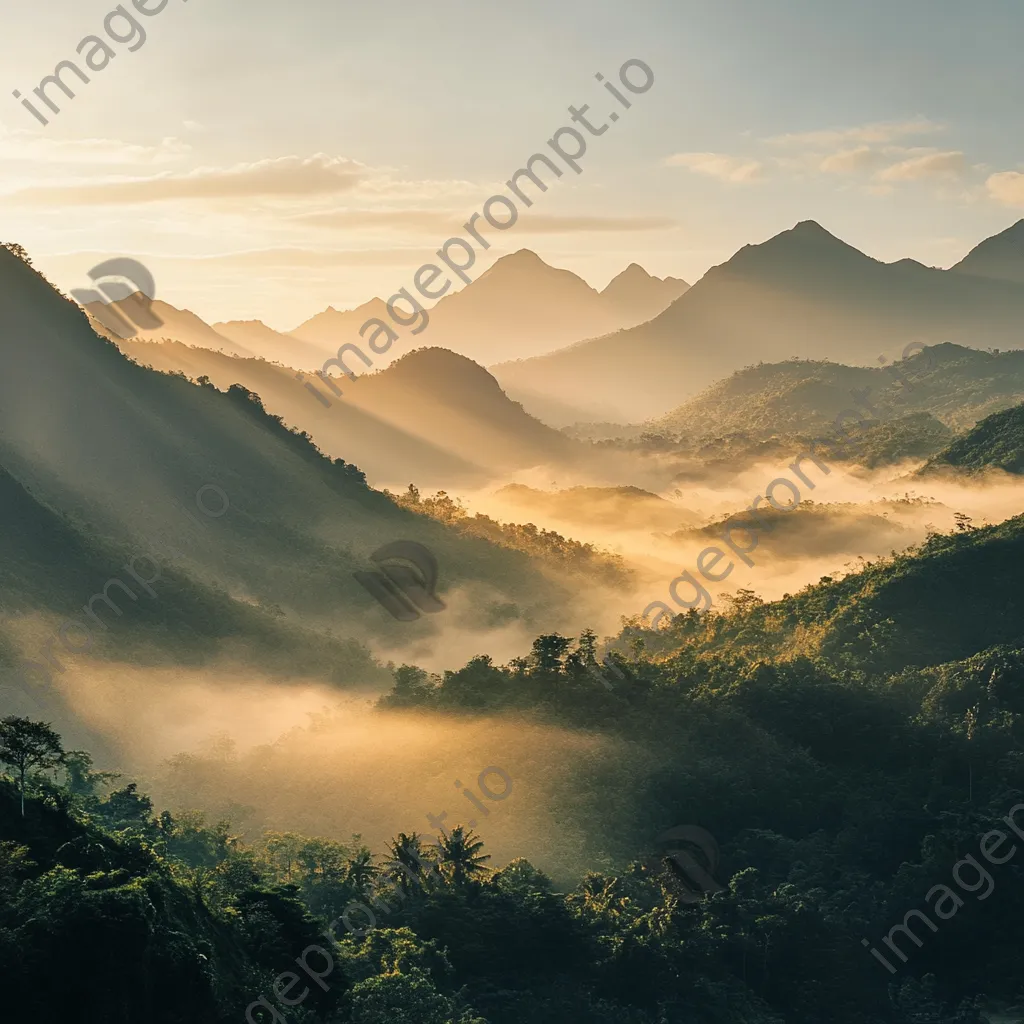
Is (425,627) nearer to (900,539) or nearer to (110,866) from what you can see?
(900,539)

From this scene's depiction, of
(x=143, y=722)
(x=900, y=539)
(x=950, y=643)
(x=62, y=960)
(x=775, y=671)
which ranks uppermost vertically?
(x=900, y=539)

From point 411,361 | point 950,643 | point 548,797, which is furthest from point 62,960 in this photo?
point 411,361

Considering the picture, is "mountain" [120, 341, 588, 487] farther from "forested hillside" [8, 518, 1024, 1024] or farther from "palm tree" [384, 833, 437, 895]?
"palm tree" [384, 833, 437, 895]

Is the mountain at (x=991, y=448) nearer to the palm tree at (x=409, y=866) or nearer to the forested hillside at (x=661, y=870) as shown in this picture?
the forested hillside at (x=661, y=870)

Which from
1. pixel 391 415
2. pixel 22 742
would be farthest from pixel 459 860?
pixel 391 415

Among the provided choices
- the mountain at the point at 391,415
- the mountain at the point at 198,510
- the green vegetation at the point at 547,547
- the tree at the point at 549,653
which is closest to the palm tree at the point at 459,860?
the tree at the point at 549,653

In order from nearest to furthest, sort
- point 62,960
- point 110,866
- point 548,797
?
point 62,960 < point 110,866 < point 548,797
